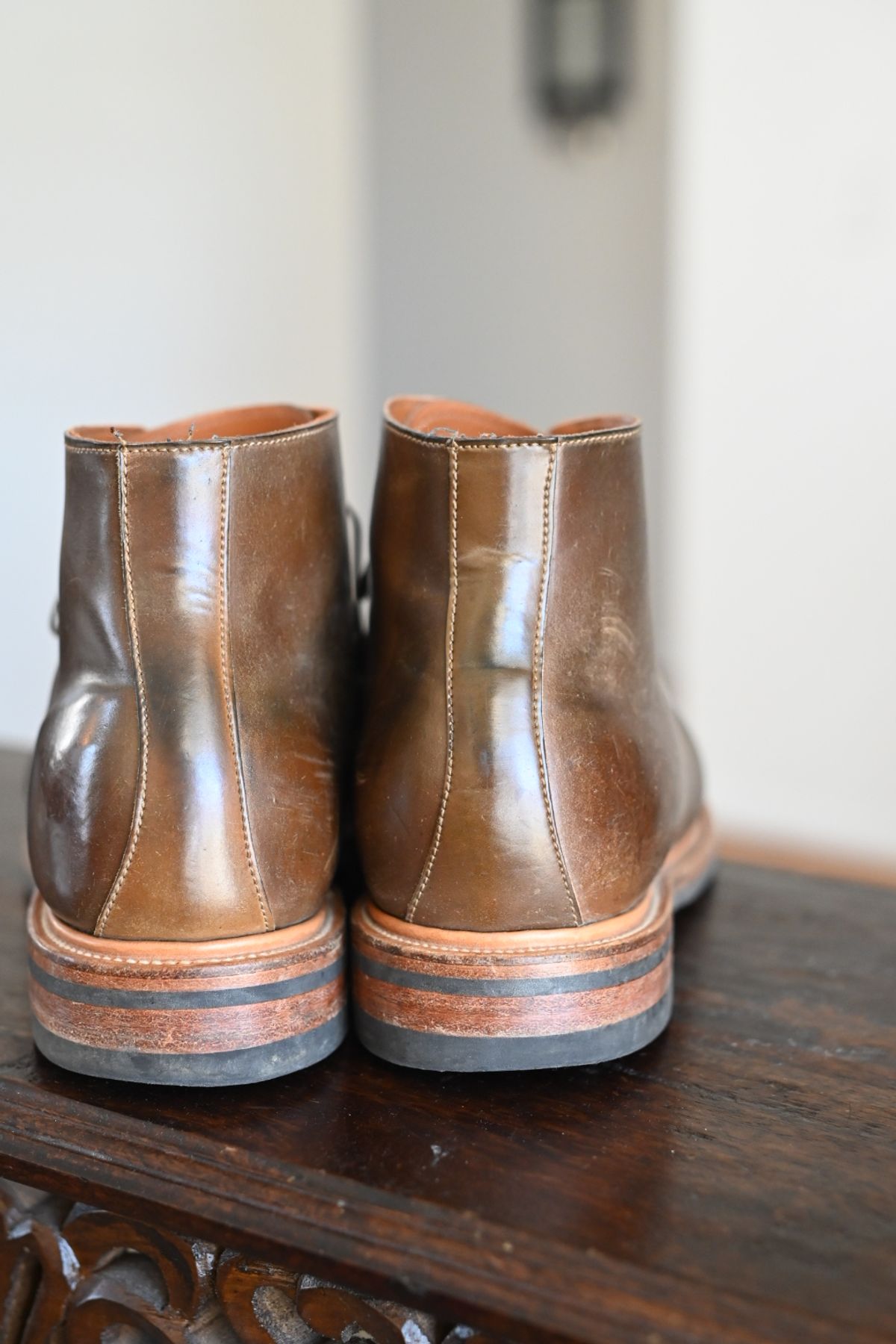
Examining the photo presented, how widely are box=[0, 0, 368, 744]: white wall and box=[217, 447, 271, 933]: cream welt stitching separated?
2.93 ft

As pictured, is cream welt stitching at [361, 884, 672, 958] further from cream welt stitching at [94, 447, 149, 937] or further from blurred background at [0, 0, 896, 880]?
blurred background at [0, 0, 896, 880]

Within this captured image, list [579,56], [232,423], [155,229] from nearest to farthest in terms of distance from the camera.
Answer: [232,423], [155,229], [579,56]

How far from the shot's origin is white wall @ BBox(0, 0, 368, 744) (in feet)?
4.46

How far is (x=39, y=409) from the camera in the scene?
4.59 feet

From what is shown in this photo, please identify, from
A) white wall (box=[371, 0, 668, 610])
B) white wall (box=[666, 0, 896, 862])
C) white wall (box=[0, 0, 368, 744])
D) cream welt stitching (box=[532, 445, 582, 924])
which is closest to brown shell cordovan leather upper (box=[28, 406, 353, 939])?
cream welt stitching (box=[532, 445, 582, 924])

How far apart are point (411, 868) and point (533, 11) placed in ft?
7.21

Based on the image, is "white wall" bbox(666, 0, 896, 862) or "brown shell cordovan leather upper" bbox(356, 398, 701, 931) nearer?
"brown shell cordovan leather upper" bbox(356, 398, 701, 931)

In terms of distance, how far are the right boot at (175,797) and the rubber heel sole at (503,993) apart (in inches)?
1.2

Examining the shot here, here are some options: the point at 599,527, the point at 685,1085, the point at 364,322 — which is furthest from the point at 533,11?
the point at 685,1085

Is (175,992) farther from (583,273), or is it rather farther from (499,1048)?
(583,273)

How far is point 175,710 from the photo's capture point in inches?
21.4

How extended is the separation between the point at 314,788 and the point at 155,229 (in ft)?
4.16

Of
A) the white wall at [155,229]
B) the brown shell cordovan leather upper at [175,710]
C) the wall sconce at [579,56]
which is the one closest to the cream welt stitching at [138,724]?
the brown shell cordovan leather upper at [175,710]

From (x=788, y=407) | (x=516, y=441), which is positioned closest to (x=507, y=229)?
(x=788, y=407)
